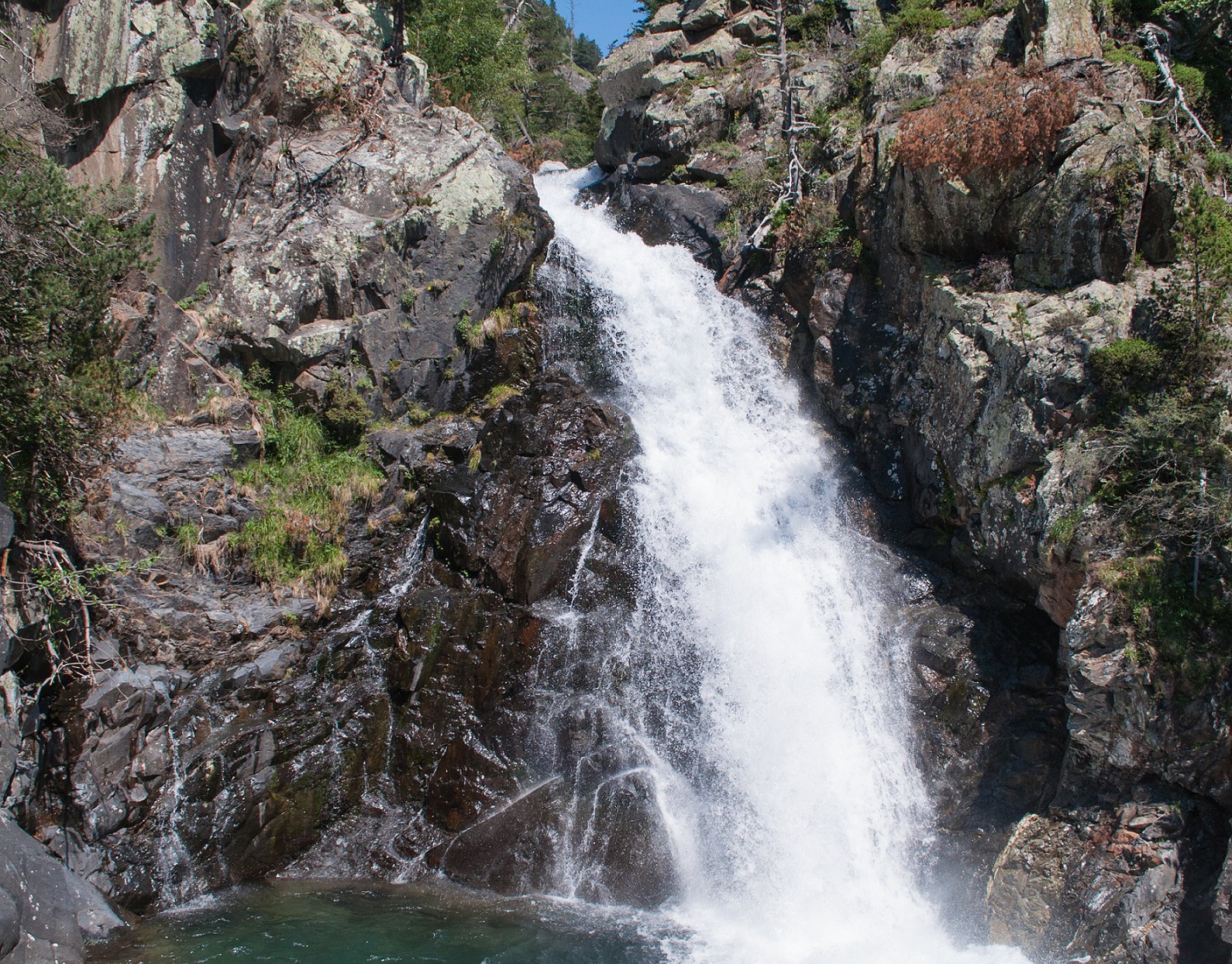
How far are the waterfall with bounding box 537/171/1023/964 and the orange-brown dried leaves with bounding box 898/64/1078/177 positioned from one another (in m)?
5.17

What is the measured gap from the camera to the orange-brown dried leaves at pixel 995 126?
→ 11.4m

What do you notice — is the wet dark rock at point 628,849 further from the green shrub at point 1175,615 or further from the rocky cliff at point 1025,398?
the green shrub at point 1175,615

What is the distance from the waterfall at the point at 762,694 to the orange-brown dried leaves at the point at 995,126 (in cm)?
517

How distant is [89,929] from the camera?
8297mm

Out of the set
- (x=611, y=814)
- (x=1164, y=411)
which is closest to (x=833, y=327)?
(x=1164, y=411)

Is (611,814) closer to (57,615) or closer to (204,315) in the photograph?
(57,615)

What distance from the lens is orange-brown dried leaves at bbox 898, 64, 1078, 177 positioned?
11406 millimetres

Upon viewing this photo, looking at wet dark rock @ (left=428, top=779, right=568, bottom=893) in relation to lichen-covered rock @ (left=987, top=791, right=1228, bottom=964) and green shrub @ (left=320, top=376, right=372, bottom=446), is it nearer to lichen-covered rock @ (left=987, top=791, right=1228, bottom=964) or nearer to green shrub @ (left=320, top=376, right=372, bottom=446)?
lichen-covered rock @ (left=987, top=791, right=1228, bottom=964)

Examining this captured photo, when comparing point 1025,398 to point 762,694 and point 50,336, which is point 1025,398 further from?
point 50,336

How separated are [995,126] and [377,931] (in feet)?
45.4

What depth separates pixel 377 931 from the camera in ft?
28.5

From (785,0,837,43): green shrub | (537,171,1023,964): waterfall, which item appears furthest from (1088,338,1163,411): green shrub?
(785,0,837,43): green shrub

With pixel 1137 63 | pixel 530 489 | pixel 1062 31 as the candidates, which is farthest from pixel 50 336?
pixel 1137 63

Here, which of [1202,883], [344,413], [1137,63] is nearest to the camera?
[1202,883]
